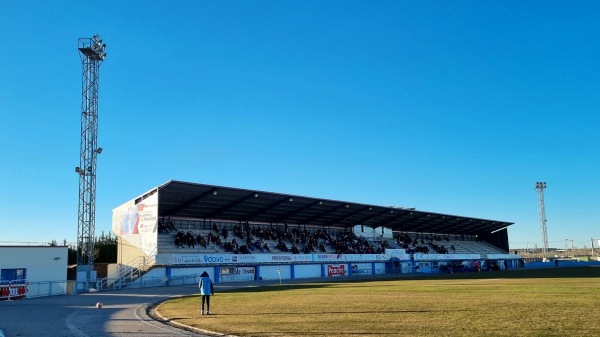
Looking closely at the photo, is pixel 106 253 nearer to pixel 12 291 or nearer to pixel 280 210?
pixel 280 210

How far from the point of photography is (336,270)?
216 ft

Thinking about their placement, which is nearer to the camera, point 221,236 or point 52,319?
point 52,319

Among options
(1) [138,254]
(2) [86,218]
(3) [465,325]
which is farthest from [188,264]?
(3) [465,325]

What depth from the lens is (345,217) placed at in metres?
74.5

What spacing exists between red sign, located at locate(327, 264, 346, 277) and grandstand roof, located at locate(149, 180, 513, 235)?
293 inches

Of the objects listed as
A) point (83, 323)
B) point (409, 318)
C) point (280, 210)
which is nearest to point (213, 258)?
point (280, 210)

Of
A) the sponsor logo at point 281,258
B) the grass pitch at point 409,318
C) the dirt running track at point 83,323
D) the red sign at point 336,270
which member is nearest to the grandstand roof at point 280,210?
the sponsor logo at point 281,258

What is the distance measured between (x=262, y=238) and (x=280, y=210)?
4.17 meters

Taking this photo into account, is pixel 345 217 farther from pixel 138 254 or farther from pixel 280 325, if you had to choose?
pixel 280 325

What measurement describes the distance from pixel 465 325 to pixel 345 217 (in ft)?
198

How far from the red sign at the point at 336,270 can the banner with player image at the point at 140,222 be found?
23600 mm

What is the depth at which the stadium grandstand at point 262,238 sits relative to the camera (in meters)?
50.2

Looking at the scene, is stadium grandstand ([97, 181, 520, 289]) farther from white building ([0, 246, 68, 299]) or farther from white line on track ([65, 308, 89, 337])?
white line on track ([65, 308, 89, 337])

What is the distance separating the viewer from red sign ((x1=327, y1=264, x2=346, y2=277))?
213ft
